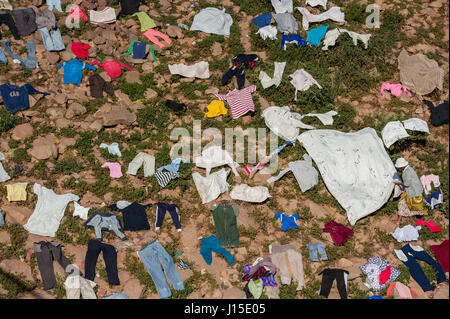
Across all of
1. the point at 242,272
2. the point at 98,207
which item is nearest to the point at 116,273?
the point at 98,207

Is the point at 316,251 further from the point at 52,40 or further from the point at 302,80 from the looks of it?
the point at 52,40

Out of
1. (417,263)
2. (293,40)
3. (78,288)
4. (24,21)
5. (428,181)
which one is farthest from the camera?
(293,40)

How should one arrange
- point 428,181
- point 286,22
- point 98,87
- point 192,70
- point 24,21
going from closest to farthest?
point 428,181, point 98,87, point 192,70, point 24,21, point 286,22

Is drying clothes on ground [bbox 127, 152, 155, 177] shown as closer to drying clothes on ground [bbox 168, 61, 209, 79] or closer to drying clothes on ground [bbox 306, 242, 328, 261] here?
drying clothes on ground [bbox 168, 61, 209, 79]

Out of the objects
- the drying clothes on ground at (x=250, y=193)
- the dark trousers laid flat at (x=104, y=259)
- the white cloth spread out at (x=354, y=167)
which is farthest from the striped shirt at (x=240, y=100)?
the dark trousers laid flat at (x=104, y=259)

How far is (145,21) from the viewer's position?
33.8ft

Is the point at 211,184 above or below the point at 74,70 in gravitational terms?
below

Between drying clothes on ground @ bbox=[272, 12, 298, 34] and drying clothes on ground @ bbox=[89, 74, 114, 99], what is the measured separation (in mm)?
4530

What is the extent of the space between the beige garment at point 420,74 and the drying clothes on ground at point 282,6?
3.13 m

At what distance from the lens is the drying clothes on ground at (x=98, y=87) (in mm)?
8953

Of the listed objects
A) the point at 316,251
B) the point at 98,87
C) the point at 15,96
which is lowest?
the point at 316,251

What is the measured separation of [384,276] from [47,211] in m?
5.88

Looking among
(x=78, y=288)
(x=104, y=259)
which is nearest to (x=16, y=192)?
(x=104, y=259)

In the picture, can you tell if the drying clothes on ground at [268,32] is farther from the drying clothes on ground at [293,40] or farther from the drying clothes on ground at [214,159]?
the drying clothes on ground at [214,159]
